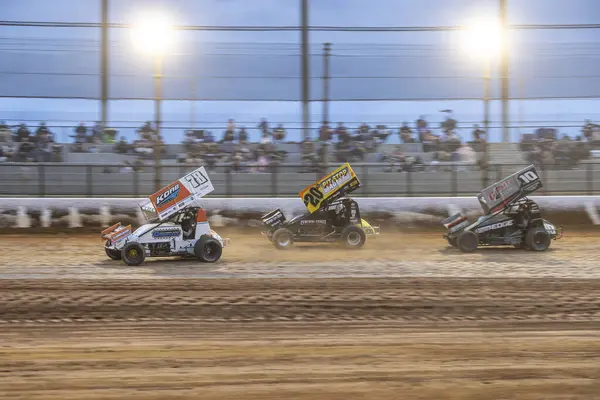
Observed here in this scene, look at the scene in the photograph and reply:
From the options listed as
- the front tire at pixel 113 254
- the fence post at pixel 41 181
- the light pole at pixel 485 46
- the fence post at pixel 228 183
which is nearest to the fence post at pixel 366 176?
the light pole at pixel 485 46

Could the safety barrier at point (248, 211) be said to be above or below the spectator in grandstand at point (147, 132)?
below

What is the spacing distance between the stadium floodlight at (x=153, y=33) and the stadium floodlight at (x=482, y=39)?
9035 mm

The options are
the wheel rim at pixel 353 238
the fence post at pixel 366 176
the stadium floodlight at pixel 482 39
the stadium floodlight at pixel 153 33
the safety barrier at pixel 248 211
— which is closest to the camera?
the wheel rim at pixel 353 238

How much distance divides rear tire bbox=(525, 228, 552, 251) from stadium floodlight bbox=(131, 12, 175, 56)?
10483mm

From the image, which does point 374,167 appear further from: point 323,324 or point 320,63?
point 323,324

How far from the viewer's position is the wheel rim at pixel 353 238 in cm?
1625

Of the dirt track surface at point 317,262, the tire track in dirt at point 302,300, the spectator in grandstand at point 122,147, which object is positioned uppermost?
the spectator in grandstand at point 122,147

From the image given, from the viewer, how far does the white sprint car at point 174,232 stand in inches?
539

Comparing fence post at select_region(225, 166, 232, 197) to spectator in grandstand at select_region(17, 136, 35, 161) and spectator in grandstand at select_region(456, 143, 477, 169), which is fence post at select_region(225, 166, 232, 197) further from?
spectator in grandstand at select_region(456, 143, 477, 169)

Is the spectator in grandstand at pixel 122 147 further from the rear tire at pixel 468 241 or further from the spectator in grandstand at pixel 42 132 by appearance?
the rear tire at pixel 468 241

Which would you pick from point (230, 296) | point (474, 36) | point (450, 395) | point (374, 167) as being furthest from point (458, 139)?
point (450, 395)

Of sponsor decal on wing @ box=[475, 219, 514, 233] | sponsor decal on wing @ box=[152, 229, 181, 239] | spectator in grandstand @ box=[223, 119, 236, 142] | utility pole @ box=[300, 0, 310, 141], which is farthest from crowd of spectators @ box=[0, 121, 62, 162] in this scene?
sponsor decal on wing @ box=[475, 219, 514, 233]

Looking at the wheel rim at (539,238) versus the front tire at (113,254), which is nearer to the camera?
the front tire at (113,254)

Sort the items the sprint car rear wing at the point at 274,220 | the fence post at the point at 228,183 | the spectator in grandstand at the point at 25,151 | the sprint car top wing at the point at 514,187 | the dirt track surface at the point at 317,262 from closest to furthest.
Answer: the dirt track surface at the point at 317,262 < the sprint car top wing at the point at 514,187 < the sprint car rear wing at the point at 274,220 < the spectator in grandstand at the point at 25,151 < the fence post at the point at 228,183
